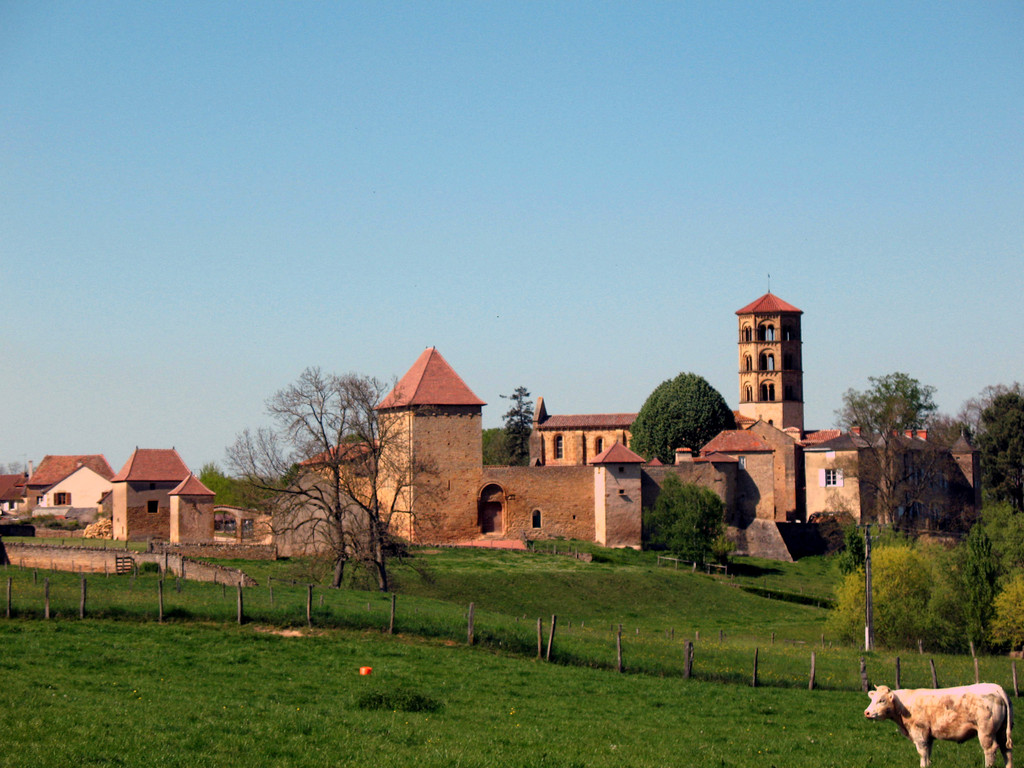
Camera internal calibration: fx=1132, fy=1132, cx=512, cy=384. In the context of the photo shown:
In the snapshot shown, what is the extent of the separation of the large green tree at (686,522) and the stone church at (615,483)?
1.33 m

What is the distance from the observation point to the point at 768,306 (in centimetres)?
8400

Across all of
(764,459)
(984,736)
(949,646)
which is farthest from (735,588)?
(984,736)

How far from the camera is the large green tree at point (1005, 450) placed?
63.0 meters

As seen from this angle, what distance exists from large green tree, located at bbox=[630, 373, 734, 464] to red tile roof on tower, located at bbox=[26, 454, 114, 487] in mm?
36361

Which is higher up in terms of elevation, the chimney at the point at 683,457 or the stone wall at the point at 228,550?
the chimney at the point at 683,457

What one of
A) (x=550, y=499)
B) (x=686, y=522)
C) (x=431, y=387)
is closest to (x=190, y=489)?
(x=431, y=387)

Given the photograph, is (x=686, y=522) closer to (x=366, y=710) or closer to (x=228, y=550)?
(x=228, y=550)

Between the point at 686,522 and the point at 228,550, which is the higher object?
the point at 686,522

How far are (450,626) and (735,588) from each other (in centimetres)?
2696

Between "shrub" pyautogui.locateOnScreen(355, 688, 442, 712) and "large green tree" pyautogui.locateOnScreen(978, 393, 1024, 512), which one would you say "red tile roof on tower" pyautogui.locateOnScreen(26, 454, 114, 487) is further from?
"shrub" pyautogui.locateOnScreen(355, 688, 442, 712)

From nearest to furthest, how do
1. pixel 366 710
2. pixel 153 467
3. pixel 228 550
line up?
pixel 366 710
pixel 228 550
pixel 153 467

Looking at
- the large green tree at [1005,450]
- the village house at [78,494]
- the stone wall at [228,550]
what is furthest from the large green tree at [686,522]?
the village house at [78,494]

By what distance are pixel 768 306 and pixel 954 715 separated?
71.9 metres

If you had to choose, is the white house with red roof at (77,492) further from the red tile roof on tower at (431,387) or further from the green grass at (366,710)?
the green grass at (366,710)
